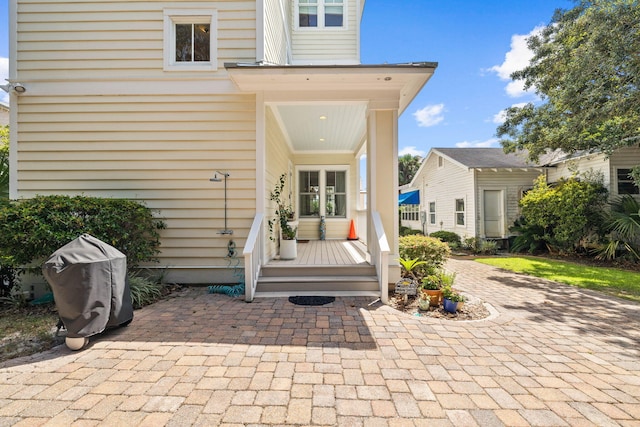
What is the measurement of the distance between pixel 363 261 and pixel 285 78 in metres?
3.64

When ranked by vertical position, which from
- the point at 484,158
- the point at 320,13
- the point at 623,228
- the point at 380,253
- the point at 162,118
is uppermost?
the point at 320,13

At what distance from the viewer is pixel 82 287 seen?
9.45ft

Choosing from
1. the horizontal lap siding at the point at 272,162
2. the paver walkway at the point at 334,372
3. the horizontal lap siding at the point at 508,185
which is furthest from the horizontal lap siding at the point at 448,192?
the horizontal lap siding at the point at 272,162

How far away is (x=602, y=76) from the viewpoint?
23.5 feet

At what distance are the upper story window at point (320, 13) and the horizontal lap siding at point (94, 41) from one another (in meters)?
4.68

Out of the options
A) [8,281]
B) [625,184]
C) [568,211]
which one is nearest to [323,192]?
[8,281]

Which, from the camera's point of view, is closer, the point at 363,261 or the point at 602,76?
the point at 363,261

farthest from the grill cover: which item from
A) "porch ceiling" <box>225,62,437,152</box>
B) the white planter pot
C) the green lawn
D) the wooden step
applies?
the green lawn

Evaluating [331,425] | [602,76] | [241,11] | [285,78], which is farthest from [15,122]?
[602,76]

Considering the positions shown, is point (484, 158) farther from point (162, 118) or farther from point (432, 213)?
point (162, 118)

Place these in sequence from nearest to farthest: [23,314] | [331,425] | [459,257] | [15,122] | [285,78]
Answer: [331,425] < [23,314] < [285,78] < [15,122] < [459,257]

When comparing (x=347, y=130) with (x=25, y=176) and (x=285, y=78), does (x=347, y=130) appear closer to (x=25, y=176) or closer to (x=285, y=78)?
(x=285, y=78)

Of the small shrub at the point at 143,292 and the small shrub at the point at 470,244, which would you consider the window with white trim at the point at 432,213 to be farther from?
the small shrub at the point at 143,292

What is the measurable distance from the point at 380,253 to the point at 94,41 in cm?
650
